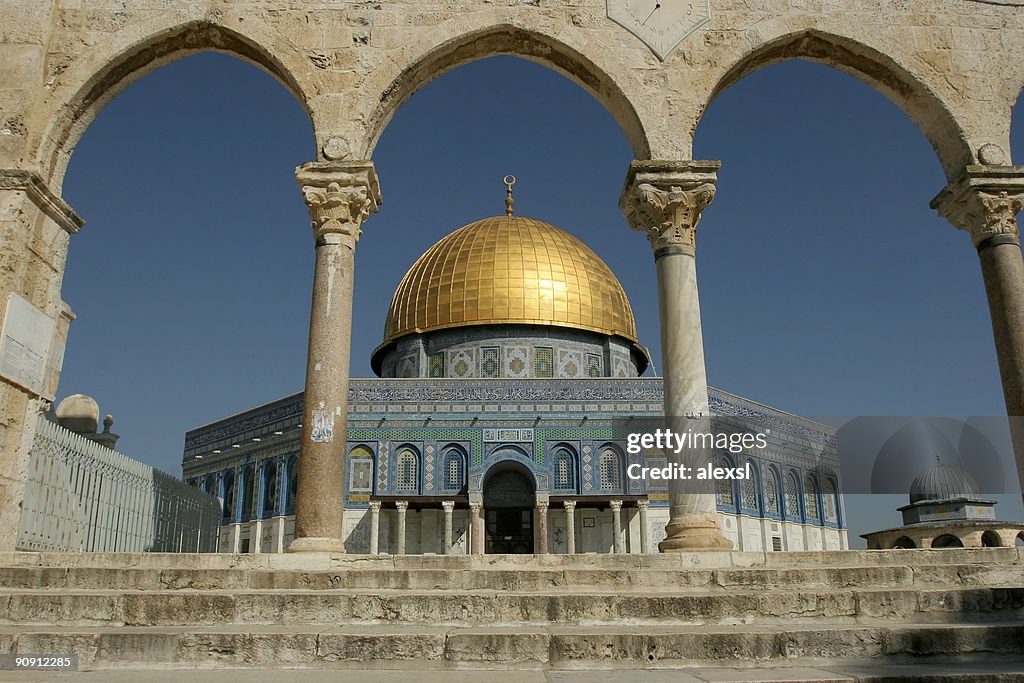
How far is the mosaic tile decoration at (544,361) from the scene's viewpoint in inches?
1090

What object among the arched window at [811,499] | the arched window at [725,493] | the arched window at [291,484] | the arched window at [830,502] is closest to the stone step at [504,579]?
the arched window at [291,484]

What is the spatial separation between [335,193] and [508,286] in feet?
67.7

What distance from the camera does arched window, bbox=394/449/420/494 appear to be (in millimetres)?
23733

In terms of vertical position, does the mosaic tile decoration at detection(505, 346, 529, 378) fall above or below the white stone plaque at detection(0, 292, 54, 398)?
above

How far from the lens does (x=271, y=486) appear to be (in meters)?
25.4

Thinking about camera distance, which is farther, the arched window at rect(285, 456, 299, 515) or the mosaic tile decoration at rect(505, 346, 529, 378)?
the mosaic tile decoration at rect(505, 346, 529, 378)

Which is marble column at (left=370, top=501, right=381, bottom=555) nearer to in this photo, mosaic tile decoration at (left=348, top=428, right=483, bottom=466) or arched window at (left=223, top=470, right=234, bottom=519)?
mosaic tile decoration at (left=348, top=428, right=483, bottom=466)

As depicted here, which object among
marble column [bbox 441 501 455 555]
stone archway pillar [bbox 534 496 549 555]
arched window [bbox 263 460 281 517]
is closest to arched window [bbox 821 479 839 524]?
stone archway pillar [bbox 534 496 549 555]

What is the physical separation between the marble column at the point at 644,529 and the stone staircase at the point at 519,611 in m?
16.5

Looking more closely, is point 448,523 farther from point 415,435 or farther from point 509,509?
point 415,435

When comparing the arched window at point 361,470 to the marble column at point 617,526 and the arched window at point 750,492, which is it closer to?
the marble column at point 617,526

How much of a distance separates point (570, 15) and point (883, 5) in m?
3.27

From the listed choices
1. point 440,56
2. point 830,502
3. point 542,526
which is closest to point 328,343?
A: point 440,56

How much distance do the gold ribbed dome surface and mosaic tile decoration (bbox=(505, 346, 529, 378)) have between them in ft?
2.96
